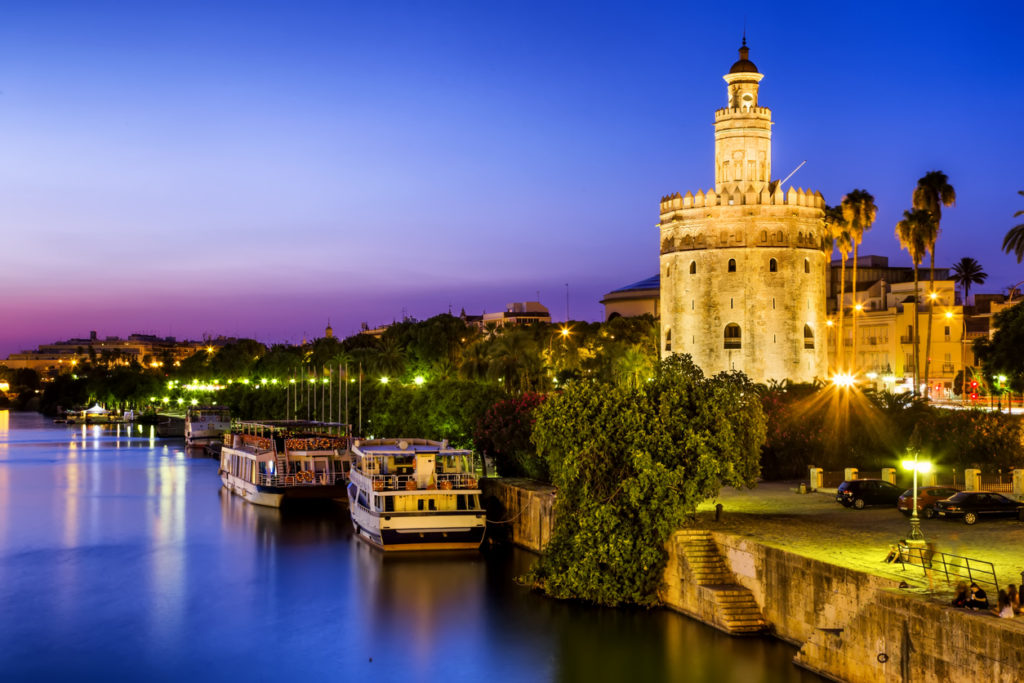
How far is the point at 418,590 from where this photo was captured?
33.4 meters

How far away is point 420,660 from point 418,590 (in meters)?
6.44

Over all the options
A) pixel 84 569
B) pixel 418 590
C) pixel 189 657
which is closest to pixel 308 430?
pixel 84 569

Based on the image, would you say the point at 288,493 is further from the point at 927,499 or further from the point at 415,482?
the point at 927,499

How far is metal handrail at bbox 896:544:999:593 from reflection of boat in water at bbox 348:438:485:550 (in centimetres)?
1738

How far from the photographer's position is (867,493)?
32.6 metres

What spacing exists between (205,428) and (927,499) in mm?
79277

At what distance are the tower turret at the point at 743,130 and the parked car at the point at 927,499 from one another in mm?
24881

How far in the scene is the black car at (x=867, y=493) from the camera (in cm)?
3250

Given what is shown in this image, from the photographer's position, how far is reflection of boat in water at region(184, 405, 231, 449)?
98.6 metres

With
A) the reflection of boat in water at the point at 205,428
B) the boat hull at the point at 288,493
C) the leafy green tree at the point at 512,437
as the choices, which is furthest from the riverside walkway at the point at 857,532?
the reflection of boat in water at the point at 205,428

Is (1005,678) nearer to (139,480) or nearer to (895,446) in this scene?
(895,446)

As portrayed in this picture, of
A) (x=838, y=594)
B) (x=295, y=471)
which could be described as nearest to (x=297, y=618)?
(x=838, y=594)

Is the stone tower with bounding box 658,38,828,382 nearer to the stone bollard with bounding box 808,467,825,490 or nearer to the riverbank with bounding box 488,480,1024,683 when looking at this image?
the stone bollard with bounding box 808,467,825,490

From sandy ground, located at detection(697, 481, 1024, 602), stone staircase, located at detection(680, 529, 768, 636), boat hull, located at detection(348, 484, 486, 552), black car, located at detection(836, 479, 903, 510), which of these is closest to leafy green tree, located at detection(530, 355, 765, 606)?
stone staircase, located at detection(680, 529, 768, 636)
